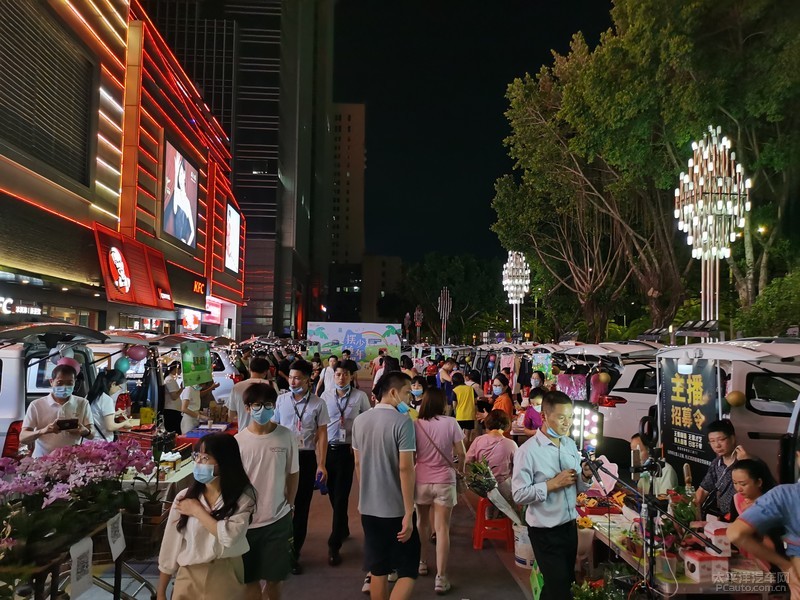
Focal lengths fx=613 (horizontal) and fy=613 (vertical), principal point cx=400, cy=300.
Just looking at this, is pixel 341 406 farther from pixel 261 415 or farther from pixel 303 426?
pixel 261 415

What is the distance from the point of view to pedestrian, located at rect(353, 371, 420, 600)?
4.37 metres

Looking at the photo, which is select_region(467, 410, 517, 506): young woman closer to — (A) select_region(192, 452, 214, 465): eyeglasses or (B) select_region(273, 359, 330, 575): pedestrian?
(B) select_region(273, 359, 330, 575): pedestrian

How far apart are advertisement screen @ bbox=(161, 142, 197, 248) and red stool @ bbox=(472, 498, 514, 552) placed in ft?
86.6

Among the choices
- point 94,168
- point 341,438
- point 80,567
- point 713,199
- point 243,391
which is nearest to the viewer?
point 80,567

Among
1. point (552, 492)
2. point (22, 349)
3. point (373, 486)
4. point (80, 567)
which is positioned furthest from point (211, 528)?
point (22, 349)

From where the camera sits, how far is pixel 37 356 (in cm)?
802

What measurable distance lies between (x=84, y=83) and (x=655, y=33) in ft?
61.4

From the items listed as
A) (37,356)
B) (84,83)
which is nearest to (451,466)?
(37,356)

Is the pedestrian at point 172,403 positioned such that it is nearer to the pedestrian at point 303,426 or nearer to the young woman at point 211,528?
the pedestrian at point 303,426

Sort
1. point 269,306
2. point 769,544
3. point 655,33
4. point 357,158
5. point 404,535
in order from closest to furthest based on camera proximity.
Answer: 1. point 769,544
2. point 404,535
3. point 655,33
4. point 269,306
5. point 357,158

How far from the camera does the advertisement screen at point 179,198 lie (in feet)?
99.7

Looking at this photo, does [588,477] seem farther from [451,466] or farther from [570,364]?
[570,364]

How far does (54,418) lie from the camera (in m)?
6.03

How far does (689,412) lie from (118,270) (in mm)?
21675
